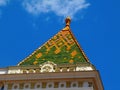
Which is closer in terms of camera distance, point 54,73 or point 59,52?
point 54,73

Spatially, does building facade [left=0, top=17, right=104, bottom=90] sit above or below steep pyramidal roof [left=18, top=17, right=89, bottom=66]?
below

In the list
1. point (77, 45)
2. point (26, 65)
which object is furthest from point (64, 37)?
point (26, 65)

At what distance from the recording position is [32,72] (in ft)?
77.1

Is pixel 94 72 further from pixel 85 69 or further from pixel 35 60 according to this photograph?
pixel 35 60

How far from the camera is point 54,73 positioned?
904 inches

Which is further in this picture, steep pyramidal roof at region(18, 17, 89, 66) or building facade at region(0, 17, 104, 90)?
steep pyramidal roof at region(18, 17, 89, 66)

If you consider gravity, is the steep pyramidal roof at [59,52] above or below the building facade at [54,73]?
above

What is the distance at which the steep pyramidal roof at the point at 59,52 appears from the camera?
79.8ft

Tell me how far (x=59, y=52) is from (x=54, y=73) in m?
2.42

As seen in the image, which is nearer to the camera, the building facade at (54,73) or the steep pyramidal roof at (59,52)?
the building facade at (54,73)

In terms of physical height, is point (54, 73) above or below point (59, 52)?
below

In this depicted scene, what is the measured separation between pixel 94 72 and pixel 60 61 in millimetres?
2371

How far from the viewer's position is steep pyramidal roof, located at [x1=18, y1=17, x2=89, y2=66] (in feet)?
79.8

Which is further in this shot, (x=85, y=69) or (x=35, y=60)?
(x=35, y=60)
